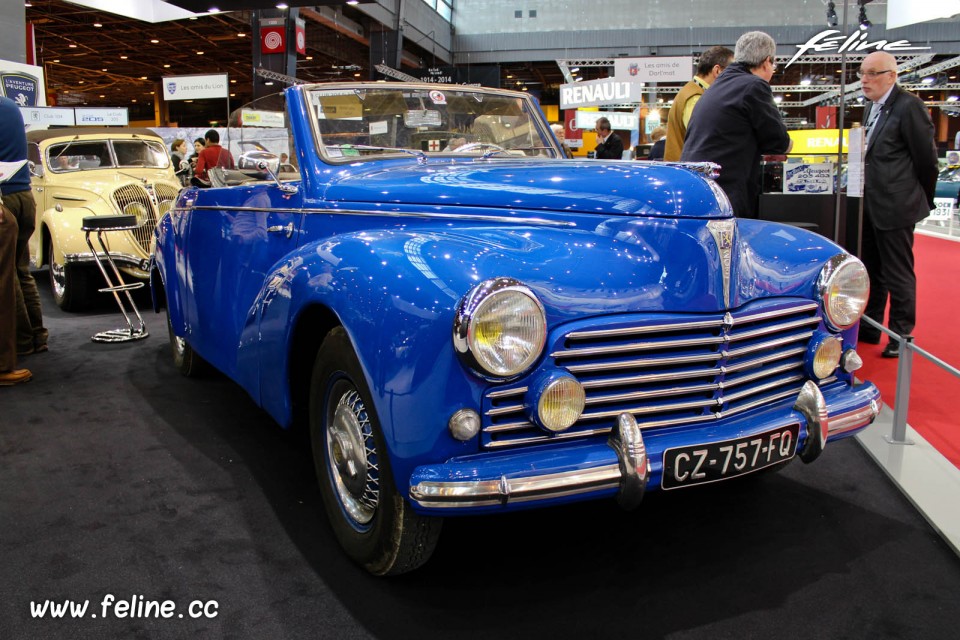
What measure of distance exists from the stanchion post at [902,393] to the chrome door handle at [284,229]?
2.50m

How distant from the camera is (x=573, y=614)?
78.4 inches

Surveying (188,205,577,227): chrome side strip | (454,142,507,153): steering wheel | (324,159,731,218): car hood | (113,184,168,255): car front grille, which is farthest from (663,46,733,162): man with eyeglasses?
(113,184,168,255): car front grille

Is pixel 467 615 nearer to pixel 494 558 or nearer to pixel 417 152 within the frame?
pixel 494 558

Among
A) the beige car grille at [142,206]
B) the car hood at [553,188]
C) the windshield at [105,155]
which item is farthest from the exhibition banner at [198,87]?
the car hood at [553,188]

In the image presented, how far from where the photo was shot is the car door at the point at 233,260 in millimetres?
2783

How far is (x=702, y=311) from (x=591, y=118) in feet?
53.9

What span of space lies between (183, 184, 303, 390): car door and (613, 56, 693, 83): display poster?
38.6ft

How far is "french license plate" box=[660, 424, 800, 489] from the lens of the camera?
1856mm

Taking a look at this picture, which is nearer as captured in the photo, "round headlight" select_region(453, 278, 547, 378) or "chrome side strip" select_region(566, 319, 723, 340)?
"round headlight" select_region(453, 278, 547, 378)

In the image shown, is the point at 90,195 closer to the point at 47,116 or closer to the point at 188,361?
the point at 188,361

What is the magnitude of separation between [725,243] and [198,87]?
17177 millimetres

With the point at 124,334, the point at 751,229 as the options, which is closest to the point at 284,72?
the point at 124,334

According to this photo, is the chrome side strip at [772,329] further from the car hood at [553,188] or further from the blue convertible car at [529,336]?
the car hood at [553,188]

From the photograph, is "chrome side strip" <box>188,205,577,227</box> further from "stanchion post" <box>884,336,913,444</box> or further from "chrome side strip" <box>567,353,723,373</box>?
"stanchion post" <box>884,336,913,444</box>
